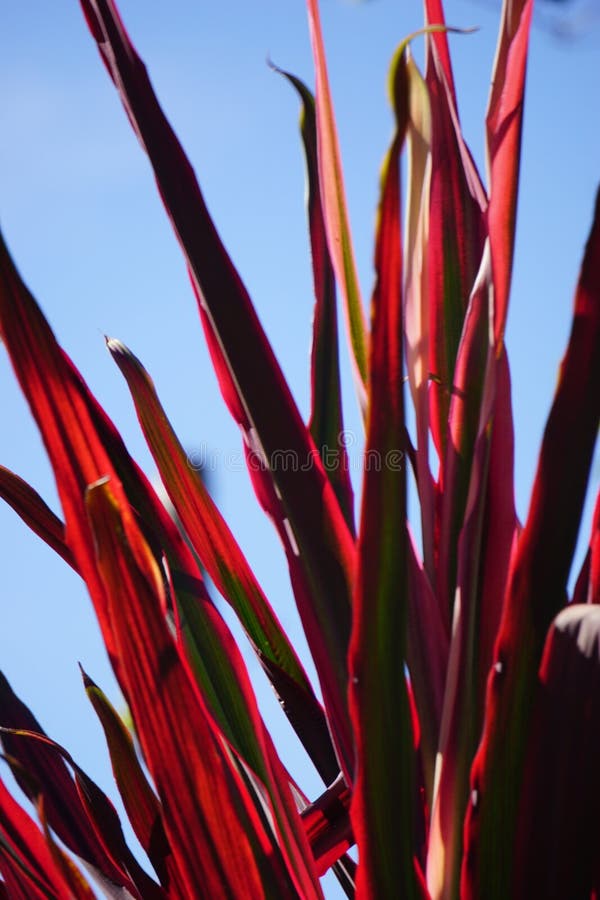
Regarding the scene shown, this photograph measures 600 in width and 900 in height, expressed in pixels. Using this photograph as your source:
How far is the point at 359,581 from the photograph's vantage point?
13.8 inches

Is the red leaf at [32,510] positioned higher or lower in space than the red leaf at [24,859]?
higher

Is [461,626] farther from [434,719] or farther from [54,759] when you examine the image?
[54,759]

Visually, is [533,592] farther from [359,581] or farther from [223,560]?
[223,560]

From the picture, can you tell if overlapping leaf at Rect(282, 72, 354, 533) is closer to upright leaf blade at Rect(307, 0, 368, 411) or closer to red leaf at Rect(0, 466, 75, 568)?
upright leaf blade at Rect(307, 0, 368, 411)

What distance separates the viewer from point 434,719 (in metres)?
0.46

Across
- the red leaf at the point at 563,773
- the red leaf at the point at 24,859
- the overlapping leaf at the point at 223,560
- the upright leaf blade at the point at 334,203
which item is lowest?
the red leaf at the point at 563,773

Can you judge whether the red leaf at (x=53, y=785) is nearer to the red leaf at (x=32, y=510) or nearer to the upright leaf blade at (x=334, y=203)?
the red leaf at (x=32, y=510)

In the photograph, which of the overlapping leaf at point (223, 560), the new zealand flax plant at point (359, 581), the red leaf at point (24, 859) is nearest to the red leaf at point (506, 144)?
the new zealand flax plant at point (359, 581)

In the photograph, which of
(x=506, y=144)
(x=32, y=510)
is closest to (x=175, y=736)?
(x=32, y=510)

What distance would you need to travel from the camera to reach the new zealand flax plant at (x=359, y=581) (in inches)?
14.1

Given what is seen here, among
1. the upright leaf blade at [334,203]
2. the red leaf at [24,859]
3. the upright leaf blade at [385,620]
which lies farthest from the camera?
the upright leaf blade at [334,203]

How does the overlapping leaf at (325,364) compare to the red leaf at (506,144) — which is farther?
the overlapping leaf at (325,364)

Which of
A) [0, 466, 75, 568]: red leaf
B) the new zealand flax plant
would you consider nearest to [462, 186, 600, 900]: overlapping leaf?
the new zealand flax plant

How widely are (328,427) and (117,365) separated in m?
0.13
